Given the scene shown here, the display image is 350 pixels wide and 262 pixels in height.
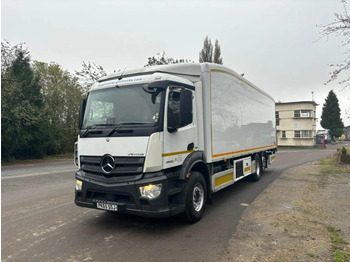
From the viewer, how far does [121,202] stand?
15.0 ft

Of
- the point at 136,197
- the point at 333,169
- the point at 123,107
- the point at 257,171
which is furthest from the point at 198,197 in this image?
the point at 333,169

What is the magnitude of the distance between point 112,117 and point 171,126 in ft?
3.78

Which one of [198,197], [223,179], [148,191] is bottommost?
[198,197]

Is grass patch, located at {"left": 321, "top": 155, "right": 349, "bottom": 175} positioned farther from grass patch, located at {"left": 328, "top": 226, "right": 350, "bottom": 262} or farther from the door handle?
the door handle

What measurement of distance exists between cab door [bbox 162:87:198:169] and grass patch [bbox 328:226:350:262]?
2.85 m

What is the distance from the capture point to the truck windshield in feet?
15.4

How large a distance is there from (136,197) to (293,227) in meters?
3.04

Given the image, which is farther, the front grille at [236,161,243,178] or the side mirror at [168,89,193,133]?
the front grille at [236,161,243,178]

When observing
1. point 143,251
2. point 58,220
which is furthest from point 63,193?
point 143,251

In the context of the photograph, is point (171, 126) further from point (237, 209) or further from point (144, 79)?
point (237, 209)

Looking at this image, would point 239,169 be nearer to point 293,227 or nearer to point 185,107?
point 293,227

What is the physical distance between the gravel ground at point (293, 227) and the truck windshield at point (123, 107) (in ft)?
8.47

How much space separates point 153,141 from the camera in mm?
4461

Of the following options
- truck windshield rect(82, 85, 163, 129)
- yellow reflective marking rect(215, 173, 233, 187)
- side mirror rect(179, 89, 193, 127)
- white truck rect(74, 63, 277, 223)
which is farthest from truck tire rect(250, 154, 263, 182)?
truck windshield rect(82, 85, 163, 129)
